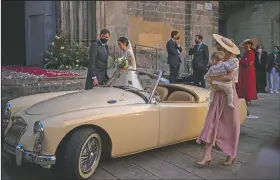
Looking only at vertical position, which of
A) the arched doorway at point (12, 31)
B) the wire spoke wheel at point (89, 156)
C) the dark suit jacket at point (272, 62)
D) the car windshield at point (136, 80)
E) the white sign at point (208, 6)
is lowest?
the wire spoke wheel at point (89, 156)

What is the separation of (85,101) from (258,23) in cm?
1975

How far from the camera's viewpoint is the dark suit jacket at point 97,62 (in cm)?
651

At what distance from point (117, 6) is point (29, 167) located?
9906mm

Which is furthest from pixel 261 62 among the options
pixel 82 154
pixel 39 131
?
pixel 39 131

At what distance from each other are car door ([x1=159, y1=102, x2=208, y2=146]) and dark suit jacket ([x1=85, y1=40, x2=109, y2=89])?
1849 millimetres

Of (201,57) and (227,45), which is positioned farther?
(201,57)

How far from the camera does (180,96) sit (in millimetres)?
5648

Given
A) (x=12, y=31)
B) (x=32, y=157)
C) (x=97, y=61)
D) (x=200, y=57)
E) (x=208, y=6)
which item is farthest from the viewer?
(x=12, y=31)

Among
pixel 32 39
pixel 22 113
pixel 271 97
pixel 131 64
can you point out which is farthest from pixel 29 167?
pixel 32 39

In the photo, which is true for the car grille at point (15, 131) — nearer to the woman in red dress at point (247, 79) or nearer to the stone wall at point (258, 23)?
the woman in red dress at point (247, 79)

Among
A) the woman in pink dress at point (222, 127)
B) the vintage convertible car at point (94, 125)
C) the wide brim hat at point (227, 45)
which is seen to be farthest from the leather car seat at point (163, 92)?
the wide brim hat at point (227, 45)

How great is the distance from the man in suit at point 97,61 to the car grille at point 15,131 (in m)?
2.04

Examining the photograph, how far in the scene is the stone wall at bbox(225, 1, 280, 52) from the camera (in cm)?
2147

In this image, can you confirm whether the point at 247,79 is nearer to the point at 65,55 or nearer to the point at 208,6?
the point at 65,55
